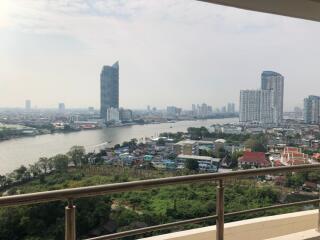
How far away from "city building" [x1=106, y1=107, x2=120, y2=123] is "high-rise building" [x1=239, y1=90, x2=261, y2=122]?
177 cm

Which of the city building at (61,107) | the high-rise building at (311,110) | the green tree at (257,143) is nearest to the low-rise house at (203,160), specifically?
the green tree at (257,143)

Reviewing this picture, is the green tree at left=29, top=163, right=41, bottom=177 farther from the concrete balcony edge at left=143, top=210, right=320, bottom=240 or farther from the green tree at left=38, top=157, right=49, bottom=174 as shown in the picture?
the concrete balcony edge at left=143, top=210, right=320, bottom=240

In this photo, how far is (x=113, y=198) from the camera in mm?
2369

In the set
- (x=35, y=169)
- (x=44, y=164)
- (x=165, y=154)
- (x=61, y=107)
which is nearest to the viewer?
(x=35, y=169)

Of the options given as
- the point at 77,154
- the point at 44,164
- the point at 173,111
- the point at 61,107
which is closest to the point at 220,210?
the point at 44,164

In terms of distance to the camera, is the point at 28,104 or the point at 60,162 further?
the point at 28,104

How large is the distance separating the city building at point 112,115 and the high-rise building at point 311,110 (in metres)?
2.63

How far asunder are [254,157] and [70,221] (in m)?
2.55

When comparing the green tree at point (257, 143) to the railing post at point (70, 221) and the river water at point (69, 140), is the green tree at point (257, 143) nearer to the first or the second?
the river water at point (69, 140)

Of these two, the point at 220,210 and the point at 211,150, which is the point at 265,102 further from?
the point at 220,210

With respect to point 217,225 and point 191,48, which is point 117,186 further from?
point 191,48

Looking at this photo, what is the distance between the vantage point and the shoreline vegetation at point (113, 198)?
2178mm

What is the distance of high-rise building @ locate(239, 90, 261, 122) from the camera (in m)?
5.04

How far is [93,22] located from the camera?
18.1ft
